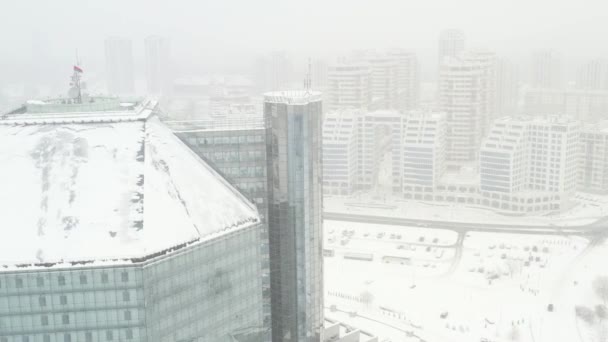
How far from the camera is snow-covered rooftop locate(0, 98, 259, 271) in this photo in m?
33.0

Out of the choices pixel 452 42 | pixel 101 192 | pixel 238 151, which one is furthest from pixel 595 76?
pixel 101 192

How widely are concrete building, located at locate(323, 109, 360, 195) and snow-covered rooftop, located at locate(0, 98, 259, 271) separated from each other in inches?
2565

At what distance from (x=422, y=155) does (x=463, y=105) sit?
19451 mm

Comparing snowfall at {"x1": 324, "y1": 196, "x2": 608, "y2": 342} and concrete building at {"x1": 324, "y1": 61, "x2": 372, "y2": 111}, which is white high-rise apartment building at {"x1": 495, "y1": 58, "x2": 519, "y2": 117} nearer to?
concrete building at {"x1": 324, "y1": 61, "x2": 372, "y2": 111}

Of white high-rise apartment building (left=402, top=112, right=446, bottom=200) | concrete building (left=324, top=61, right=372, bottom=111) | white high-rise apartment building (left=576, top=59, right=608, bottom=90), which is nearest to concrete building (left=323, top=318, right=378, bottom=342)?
white high-rise apartment building (left=402, top=112, right=446, bottom=200)

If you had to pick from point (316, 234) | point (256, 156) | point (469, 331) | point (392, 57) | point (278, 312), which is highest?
point (392, 57)

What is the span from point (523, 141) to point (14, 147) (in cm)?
7700

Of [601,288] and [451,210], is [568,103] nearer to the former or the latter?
[451,210]

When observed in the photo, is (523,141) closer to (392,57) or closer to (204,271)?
(392,57)

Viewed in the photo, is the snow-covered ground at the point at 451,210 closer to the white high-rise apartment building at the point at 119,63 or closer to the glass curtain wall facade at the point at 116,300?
the glass curtain wall facade at the point at 116,300

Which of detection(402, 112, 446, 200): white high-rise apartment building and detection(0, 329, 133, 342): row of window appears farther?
detection(402, 112, 446, 200): white high-rise apartment building

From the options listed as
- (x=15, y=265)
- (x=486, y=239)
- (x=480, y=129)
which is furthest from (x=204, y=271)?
(x=480, y=129)

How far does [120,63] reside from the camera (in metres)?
184

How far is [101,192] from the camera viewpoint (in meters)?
35.2
